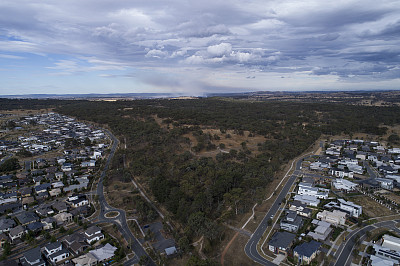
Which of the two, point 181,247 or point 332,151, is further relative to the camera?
point 332,151

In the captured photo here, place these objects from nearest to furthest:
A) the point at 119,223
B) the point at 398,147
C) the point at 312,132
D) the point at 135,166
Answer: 1. the point at 119,223
2. the point at 135,166
3. the point at 398,147
4. the point at 312,132

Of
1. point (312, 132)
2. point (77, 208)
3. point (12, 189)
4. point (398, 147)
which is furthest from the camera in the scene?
point (312, 132)

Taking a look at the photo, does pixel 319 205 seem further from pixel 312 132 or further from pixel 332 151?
pixel 312 132

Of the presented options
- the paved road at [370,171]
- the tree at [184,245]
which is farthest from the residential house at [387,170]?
the tree at [184,245]

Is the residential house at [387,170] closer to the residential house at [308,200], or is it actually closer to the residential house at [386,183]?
the residential house at [386,183]

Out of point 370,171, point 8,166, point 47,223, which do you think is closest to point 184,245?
point 47,223

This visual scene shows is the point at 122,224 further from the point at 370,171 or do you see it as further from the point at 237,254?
the point at 370,171

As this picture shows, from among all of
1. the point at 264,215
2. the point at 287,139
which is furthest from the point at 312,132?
the point at 264,215
